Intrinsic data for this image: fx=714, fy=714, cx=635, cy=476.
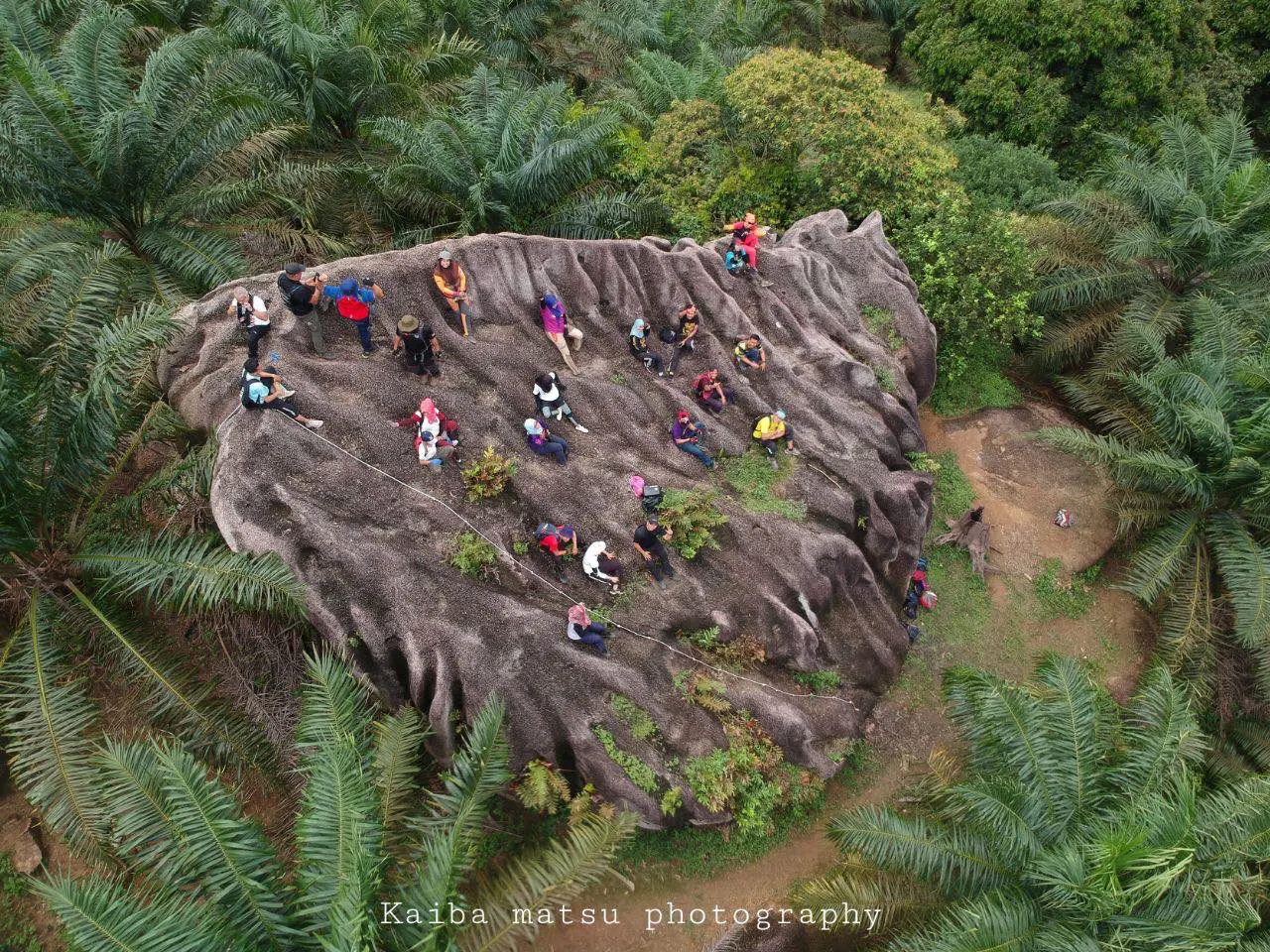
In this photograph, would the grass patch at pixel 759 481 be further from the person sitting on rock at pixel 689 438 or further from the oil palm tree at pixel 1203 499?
the oil palm tree at pixel 1203 499

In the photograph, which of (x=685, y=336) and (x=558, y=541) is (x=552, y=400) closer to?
(x=558, y=541)

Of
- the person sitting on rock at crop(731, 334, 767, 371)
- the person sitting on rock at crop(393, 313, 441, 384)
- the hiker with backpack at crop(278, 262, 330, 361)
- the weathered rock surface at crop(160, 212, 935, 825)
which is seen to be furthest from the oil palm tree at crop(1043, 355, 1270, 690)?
the hiker with backpack at crop(278, 262, 330, 361)

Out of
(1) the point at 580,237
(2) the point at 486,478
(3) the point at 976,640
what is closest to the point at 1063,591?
(3) the point at 976,640

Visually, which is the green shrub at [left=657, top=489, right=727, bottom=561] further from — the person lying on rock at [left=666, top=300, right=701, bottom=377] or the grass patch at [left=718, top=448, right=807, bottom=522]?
the person lying on rock at [left=666, top=300, right=701, bottom=377]

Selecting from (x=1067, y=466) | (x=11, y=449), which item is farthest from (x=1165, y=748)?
(x=11, y=449)

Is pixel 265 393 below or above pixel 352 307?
below

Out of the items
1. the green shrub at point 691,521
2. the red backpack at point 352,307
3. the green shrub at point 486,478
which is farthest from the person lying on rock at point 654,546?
the red backpack at point 352,307

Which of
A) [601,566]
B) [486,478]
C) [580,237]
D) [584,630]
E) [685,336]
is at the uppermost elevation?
[580,237]
